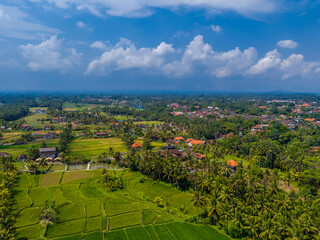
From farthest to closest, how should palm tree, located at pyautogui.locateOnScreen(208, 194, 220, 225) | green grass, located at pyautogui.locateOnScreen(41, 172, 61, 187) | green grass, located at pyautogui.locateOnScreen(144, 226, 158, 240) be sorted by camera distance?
green grass, located at pyautogui.locateOnScreen(41, 172, 61, 187) → palm tree, located at pyautogui.locateOnScreen(208, 194, 220, 225) → green grass, located at pyautogui.locateOnScreen(144, 226, 158, 240)

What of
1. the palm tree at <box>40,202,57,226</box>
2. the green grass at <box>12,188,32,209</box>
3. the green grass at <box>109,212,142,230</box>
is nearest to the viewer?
the palm tree at <box>40,202,57,226</box>

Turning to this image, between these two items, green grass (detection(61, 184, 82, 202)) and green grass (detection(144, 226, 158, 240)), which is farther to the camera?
green grass (detection(61, 184, 82, 202))

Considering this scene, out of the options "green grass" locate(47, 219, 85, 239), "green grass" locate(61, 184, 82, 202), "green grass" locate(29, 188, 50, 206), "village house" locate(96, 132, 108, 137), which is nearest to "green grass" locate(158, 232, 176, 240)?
"green grass" locate(47, 219, 85, 239)

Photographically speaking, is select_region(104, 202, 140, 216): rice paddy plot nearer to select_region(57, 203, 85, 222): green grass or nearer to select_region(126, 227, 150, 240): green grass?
select_region(57, 203, 85, 222): green grass

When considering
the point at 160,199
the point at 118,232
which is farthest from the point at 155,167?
the point at 118,232

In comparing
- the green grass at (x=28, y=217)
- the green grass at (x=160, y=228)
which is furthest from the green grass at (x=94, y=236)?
the green grass at (x=28, y=217)

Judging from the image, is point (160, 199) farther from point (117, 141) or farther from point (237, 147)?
point (117, 141)

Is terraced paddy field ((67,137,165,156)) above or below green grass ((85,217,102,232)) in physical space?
above
